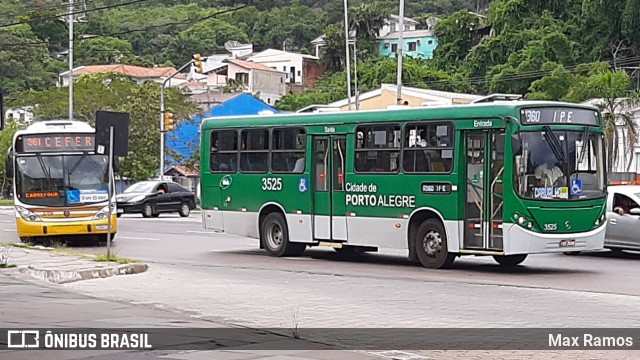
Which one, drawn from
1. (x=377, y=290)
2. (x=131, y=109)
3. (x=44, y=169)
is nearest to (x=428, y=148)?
(x=377, y=290)

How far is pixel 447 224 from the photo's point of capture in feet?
64.5

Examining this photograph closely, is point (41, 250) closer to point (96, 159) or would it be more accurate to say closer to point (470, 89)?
point (96, 159)

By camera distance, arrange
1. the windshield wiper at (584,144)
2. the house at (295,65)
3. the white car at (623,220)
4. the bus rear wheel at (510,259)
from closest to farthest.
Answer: the windshield wiper at (584,144) < the bus rear wheel at (510,259) < the white car at (623,220) < the house at (295,65)

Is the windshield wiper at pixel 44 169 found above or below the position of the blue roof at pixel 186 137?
below

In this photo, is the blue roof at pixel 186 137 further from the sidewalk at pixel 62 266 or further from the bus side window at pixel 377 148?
the bus side window at pixel 377 148

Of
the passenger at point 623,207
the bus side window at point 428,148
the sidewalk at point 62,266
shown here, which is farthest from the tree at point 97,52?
the bus side window at point 428,148

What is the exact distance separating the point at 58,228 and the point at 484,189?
1182cm

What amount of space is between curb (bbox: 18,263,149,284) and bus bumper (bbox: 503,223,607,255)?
22.4 ft

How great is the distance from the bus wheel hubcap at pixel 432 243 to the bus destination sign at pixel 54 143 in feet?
34.8

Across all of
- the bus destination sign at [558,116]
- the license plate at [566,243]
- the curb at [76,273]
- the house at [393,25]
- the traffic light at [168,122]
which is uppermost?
the house at [393,25]

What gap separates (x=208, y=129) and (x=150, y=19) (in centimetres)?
11316

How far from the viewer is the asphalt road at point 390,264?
1812 centimetres

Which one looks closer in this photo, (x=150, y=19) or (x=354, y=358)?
(x=354, y=358)

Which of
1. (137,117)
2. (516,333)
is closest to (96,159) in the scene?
(516,333)
